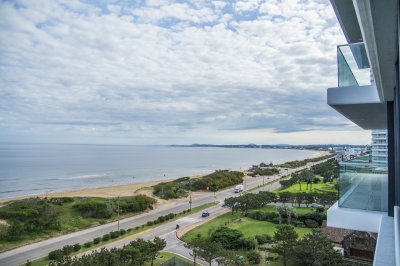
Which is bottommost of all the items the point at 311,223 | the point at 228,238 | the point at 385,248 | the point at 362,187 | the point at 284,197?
the point at 311,223

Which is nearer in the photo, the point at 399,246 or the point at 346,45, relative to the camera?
the point at 399,246

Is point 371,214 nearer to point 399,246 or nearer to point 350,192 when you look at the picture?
point 350,192

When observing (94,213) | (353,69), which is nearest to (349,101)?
(353,69)

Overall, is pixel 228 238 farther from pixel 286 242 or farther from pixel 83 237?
pixel 83 237

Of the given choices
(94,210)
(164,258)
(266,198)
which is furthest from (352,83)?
(94,210)

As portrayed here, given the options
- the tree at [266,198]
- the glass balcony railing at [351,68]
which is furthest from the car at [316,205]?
the glass balcony railing at [351,68]

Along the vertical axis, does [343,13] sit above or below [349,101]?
above
